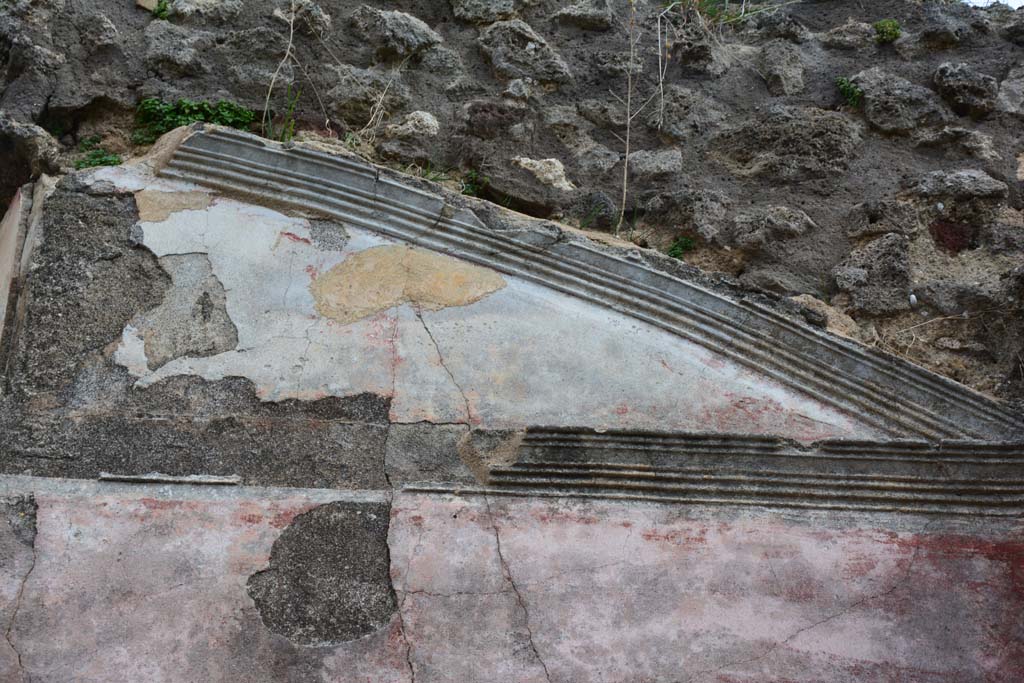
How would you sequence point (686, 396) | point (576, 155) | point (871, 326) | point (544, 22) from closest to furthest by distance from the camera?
point (686, 396)
point (871, 326)
point (576, 155)
point (544, 22)

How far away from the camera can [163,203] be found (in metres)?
3.34

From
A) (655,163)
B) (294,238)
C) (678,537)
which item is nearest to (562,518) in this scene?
(678,537)

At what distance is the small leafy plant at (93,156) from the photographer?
3449 millimetres

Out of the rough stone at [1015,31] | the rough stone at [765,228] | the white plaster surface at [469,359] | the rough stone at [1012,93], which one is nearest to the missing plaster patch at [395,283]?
the white plaster surface at [469,359]

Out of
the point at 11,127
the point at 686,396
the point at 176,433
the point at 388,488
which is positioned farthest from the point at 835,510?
the point at 11,127

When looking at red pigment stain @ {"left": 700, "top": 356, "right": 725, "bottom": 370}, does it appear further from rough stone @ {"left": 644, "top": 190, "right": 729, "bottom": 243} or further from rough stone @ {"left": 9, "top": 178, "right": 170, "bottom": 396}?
rough stone @ {"left": 9, "top": 178, "right": 170, "bottom": 396}

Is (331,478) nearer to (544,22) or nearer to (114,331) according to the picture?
(114,331)

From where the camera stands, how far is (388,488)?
2906mm

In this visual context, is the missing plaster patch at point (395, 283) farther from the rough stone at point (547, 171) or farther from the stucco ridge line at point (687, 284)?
the rough stone at point (547, 171)

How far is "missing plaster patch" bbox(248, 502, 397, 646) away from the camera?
2.71 m

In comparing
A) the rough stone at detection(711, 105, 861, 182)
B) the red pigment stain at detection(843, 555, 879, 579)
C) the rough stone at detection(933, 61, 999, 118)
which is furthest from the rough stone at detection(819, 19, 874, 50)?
the red pigment stain at detection(843, 555, 879, 579)

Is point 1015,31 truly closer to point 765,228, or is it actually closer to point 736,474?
point 765,228

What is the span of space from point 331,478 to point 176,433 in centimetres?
48

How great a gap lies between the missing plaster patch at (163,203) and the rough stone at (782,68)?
7.38 ft
